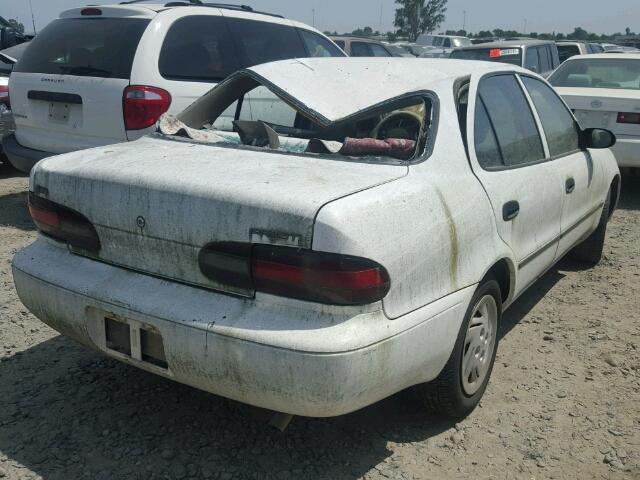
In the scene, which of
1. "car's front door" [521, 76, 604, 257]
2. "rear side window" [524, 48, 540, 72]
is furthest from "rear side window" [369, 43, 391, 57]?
"car's front door" [521, 76, 604, 257]

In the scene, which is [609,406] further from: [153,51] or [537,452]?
[153,51]

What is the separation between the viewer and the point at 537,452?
2869 millimetres

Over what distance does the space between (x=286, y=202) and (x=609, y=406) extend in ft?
6.51

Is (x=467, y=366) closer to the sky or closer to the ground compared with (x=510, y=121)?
closer to the ground

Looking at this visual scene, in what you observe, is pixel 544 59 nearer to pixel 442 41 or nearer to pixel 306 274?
pixel 306 274

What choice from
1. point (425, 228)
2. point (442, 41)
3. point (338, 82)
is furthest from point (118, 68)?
point (442, 41)

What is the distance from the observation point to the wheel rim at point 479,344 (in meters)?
2.98

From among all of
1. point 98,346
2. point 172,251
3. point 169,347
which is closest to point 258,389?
point 169,347

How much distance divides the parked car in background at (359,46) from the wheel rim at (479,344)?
30.5 feet

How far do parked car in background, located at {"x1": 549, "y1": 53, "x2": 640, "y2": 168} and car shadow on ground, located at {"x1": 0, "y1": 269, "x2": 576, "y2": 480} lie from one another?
17.0 ft

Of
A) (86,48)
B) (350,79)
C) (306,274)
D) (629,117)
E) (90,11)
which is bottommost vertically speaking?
(629,117)

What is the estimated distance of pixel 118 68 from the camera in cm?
529

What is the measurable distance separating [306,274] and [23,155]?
4.40 metres

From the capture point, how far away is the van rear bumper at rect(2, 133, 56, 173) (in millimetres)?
5746
